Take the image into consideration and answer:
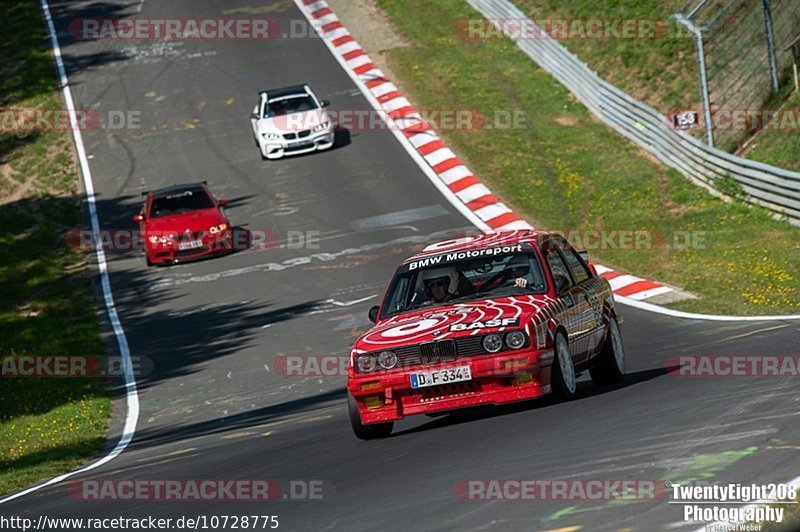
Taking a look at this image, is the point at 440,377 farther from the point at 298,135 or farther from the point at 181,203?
the point at 298,135

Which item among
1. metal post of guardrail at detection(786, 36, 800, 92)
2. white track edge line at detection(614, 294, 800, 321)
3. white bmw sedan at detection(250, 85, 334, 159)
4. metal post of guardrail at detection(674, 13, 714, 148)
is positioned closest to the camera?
white track edge line at detection(614, 294, 800, 321)

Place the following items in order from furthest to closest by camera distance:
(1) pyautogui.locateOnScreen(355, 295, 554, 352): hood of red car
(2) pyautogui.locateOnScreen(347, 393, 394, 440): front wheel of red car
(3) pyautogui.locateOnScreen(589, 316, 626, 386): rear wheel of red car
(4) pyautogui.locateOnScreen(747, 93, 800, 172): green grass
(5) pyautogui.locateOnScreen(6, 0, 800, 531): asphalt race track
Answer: (4) pyautogui.locateOnScreen(747, 93, 800, 172): green grass
(3) pyautogui.locateOnScreen(589, 316, 626, 386): rear wheel of red car
(2) pyautogui.locateOnScreen(347, 393, 394, 440): front wheel of red car
(1) pyautogui.locateOnScreen(355, 295, 554, 352): hood of red car
(5) pyautogui.locateOnScreen(6, 0, 800, 531): asphalt race track

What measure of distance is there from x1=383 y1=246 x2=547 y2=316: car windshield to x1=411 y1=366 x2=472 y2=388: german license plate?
1171mm

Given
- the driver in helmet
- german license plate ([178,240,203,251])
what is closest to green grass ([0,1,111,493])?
german license plate ([178,240,203,251])

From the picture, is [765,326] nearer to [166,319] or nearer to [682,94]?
[166,319]

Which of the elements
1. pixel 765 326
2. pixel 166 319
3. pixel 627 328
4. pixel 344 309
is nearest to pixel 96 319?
pixel 166 319

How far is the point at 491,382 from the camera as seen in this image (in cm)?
1082

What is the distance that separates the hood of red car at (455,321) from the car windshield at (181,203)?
1531 cm

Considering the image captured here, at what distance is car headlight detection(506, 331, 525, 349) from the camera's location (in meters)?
10.8

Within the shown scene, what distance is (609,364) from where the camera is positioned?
1277 cm

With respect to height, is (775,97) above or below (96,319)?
above

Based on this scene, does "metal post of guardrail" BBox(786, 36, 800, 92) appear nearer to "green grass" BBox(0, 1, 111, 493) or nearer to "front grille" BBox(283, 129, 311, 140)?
"front grille" BBox(283, 129, 311, 140)

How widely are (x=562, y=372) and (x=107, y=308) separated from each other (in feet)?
48.2

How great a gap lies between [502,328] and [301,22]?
1240 inches
